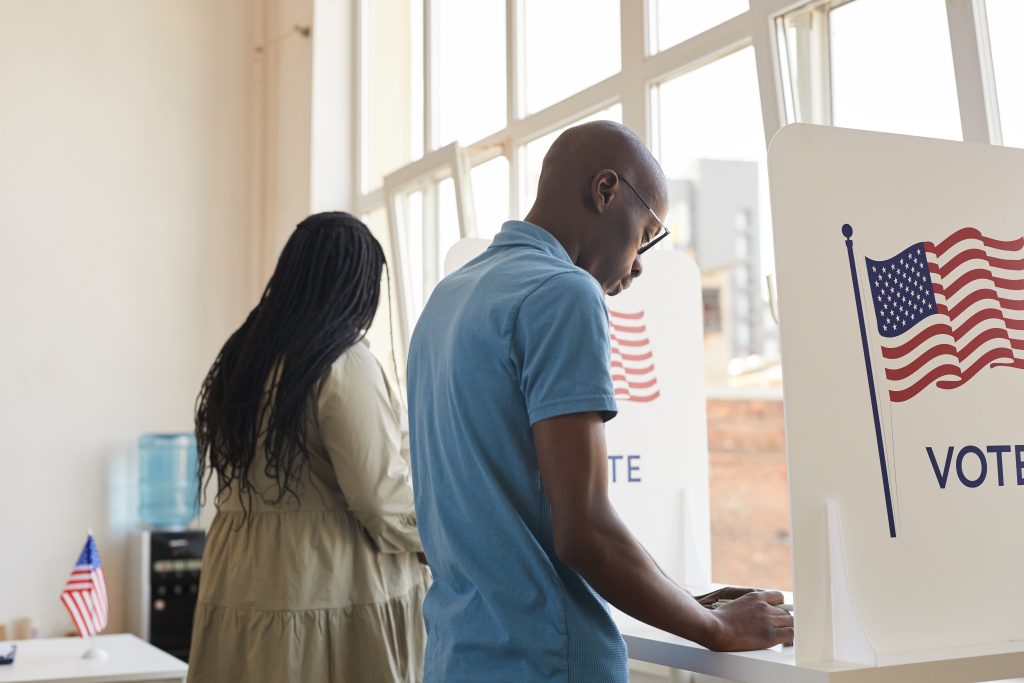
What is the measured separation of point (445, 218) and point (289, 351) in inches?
72.8

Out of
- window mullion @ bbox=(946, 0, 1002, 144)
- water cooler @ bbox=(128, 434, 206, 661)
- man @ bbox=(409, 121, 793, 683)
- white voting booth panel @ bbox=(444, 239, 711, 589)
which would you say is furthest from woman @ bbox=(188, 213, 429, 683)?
water cooler @ bbox=(128, 434, 206, 661)

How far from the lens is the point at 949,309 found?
1.54 m

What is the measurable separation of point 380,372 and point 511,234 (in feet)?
3.08

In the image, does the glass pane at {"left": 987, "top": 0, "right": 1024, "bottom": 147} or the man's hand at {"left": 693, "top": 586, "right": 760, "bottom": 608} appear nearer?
the man's hand at {"left": 693, "top": 586, "right": 760, "bottom": 608}

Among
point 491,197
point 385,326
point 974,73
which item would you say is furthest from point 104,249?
point 974,73

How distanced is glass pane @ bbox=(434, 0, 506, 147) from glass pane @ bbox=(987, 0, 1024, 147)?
6.16 feet

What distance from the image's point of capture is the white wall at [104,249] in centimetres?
447

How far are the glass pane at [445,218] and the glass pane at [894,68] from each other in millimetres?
1676

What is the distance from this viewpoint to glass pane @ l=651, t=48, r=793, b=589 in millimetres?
29859

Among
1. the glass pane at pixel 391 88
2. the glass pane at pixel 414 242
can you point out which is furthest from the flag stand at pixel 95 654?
the glass pane at pixel 391 88

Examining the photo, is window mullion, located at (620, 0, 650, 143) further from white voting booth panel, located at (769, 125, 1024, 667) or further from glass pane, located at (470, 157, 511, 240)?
white voting booth panel, located at (769, 125, 1024, 667)

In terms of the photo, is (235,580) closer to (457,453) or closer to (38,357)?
(457,453)

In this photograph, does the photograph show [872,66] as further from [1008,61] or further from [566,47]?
[566,47]

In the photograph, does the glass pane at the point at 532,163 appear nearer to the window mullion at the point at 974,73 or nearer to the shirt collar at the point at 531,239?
the window mullion at the point at 974,73
